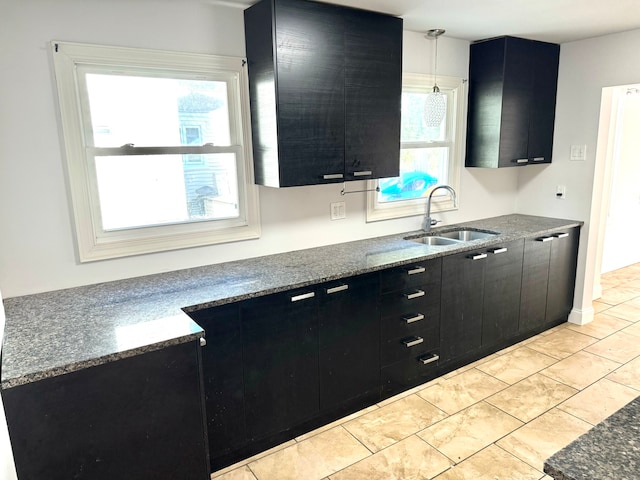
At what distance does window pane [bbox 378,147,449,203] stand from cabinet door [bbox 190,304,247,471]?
165cm

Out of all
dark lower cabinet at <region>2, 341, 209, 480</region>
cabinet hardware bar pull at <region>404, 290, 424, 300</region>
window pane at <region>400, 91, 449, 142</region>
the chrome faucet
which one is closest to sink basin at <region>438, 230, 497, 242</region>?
the chrome faucet

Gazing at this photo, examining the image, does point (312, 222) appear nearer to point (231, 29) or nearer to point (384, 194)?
point (384, 194)

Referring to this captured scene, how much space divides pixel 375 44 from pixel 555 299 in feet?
8.48

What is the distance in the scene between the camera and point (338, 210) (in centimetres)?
302

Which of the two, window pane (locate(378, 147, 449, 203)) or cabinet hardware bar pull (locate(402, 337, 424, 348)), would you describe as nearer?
cabinet hardware bar pull (locate(402, 337, 424, 348))

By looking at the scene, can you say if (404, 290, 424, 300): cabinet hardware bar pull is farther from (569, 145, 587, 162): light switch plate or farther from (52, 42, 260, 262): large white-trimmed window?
(569, 145, 587, 162): light switch plate

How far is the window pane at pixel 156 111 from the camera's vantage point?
2.19 metres

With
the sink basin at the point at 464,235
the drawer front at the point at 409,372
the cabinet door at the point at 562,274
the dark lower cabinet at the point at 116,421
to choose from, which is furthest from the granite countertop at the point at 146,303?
the cabinet door at the point at 562,274

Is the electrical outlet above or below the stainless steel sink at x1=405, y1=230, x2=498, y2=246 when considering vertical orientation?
above

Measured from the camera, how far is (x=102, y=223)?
225cm

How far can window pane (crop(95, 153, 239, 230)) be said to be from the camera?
227 cm

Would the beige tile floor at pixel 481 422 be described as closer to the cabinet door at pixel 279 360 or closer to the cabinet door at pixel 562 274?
the cabinet door at pixel 279 360

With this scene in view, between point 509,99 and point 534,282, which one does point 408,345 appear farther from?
point 509,99

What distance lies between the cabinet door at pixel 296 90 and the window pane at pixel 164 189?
0.81 feet
